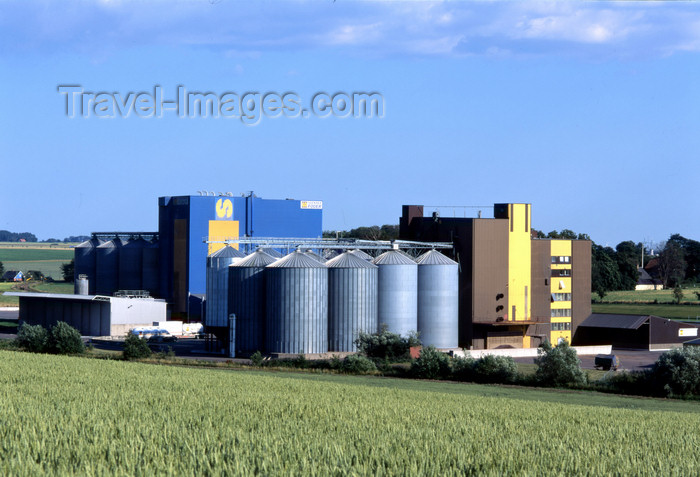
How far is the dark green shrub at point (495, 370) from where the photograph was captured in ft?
196

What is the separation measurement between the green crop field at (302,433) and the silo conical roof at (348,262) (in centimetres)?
3792

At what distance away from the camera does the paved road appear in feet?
244

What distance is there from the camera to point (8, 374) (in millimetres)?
37844

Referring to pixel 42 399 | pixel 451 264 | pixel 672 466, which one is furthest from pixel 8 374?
pixel 451 264

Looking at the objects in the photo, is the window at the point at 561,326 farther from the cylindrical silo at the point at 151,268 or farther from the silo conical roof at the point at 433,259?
the cylindrical silo at the point at 151,268

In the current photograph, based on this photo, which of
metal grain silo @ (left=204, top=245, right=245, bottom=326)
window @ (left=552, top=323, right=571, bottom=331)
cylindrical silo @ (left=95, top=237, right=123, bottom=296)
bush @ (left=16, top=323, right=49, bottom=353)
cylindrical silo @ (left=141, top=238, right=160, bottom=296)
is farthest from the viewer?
cylindrical silo @ (left=95, top=237, right=123, bottom=296)

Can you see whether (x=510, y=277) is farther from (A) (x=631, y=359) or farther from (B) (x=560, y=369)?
(B) (x=560, y=369)

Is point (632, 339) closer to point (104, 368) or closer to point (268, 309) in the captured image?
point (268, 309)

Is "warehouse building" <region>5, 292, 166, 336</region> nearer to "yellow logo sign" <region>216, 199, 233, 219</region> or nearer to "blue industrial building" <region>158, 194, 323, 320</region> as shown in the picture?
"blue industrial building" <region>158, 194, 323, 320</region>

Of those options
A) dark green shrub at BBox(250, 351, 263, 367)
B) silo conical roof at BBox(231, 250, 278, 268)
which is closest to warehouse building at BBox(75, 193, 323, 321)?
silo conical roof at BBox(231, 250, 278, 268)

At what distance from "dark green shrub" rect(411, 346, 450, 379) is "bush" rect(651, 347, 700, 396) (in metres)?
13.6

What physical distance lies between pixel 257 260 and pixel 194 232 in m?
26.3

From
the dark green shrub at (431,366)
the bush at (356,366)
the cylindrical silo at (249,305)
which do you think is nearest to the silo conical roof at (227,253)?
the cylindrical silo at (249,305)

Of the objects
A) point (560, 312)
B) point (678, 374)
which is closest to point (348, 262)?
point (560, 312)
